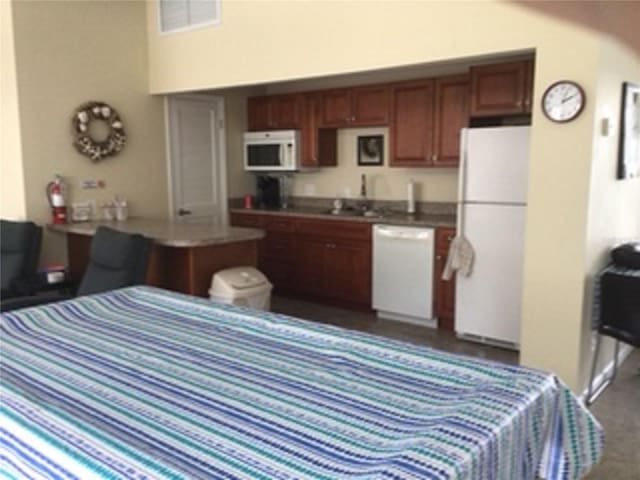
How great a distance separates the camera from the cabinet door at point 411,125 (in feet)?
15.4

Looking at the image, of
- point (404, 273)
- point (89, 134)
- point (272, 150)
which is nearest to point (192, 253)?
point (404, 273)

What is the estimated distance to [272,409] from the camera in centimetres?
130

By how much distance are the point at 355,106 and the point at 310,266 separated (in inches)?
61.6

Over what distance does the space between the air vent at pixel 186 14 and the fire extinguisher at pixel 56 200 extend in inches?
68.4

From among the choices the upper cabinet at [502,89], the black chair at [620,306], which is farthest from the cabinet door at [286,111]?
the black chair at [620,306]

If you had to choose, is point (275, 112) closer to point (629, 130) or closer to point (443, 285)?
point (443, 285)

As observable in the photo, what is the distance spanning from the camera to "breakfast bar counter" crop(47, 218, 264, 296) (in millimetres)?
3807

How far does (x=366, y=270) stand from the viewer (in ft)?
16.1

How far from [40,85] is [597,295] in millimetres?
4473

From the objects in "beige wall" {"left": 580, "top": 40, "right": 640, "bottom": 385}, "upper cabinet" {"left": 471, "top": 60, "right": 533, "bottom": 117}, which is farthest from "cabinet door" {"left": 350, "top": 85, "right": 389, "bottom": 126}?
"beige wall" {"left": 580, "top": 40, "right": 640, "bottom": 385}

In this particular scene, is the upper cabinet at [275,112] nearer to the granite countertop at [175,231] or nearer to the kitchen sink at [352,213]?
the kitchen sink at [352,213]

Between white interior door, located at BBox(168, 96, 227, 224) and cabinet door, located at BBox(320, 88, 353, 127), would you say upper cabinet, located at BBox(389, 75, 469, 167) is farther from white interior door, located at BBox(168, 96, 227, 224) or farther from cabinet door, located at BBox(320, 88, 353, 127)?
white interior door, located at BBox(168, 96, 227, 224)

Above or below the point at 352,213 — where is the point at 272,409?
below

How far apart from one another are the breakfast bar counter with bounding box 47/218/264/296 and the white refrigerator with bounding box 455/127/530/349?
1.59m
